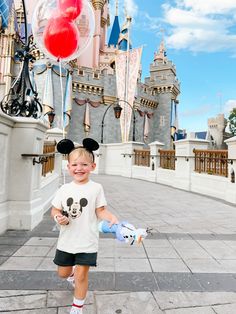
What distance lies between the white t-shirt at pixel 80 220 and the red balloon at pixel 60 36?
3137mm

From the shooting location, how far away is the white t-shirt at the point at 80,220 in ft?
6.33

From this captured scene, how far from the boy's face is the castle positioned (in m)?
16.6

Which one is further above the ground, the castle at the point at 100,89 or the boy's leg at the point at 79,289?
the castle at the point at 100,89

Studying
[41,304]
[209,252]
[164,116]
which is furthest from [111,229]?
[164,116]

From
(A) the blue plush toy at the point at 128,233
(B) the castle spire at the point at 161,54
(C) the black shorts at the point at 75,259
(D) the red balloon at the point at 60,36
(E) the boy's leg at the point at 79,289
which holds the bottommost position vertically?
(E) the boy's leg at the point at 79,289

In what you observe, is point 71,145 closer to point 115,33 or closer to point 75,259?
point 75,259

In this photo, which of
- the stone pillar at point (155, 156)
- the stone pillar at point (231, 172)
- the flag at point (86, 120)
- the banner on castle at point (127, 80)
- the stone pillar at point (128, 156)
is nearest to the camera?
the stone pillar at point (231, 172)

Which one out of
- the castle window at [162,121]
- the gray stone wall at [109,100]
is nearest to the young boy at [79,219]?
the gray stone wall at [109,100]

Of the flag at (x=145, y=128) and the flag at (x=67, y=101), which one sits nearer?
the flag at (x=67, y=101)

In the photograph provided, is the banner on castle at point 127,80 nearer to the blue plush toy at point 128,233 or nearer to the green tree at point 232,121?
the blue plush toy at point 128,233

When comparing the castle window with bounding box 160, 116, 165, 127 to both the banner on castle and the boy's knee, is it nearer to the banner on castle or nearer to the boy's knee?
the banner on castle

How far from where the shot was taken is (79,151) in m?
2.03

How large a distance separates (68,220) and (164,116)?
34.1 meters

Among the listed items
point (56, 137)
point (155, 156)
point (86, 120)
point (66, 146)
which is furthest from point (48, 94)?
point (66, 146)
